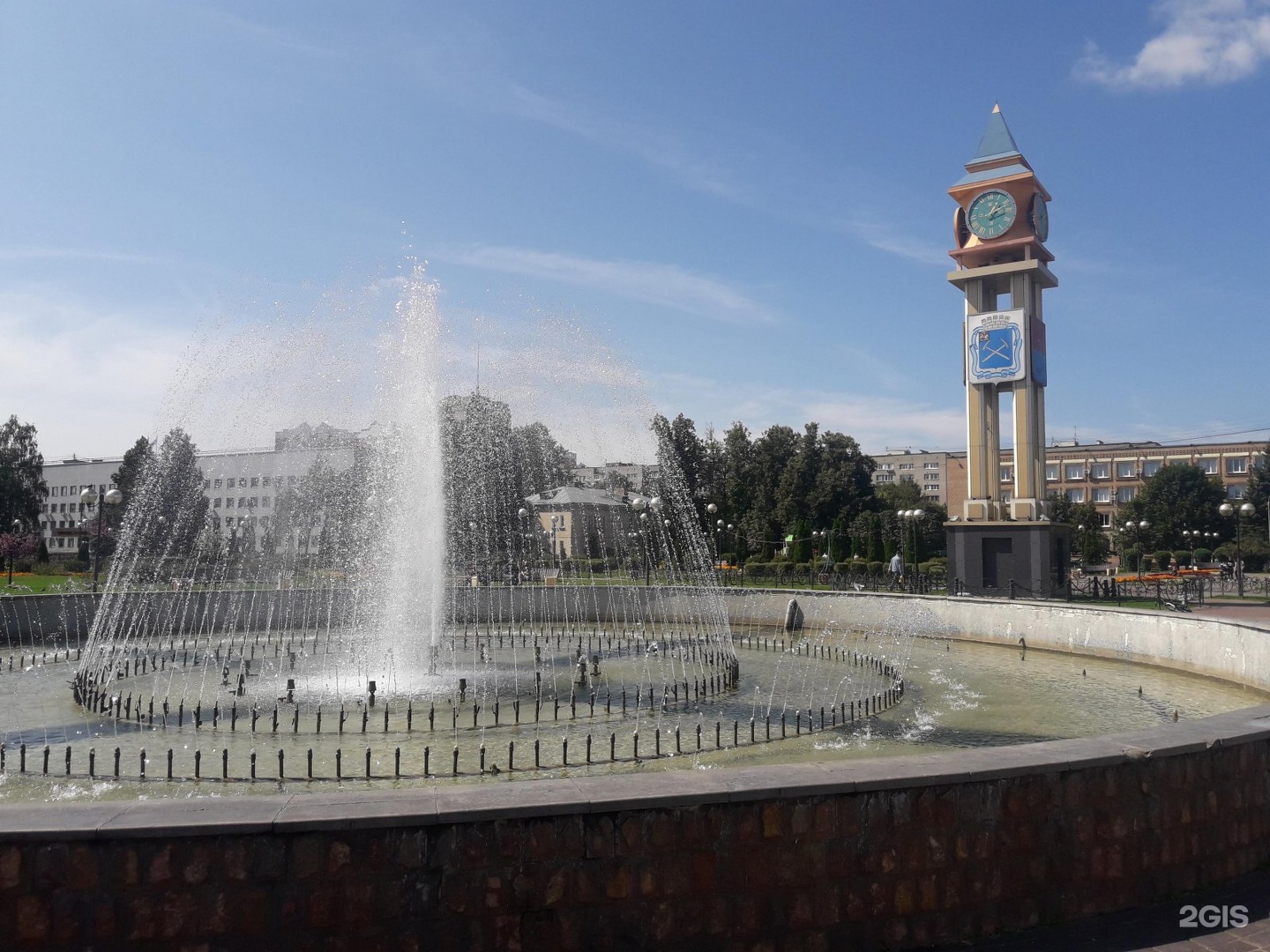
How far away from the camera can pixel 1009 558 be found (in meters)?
33.4

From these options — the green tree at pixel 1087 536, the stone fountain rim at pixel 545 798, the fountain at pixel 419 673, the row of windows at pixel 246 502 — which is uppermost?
the row of windows at pixel 246 502

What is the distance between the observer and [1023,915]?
16.9 feet

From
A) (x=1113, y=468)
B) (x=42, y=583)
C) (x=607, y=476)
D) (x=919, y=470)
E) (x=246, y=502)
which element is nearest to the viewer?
(x=42, y=583)

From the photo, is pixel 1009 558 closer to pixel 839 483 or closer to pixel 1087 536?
pixel 839 483

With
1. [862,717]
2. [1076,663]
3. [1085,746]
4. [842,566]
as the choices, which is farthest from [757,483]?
[1085,746]

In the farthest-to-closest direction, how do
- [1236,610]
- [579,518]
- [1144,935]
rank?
[579,518], [1236,610], [1144,935]

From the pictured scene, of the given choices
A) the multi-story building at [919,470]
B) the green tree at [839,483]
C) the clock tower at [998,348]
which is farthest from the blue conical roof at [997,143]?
the multi-story building at [919,470]

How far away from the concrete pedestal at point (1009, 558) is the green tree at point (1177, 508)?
1693 inches

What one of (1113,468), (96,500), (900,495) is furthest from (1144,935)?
(1113,468)

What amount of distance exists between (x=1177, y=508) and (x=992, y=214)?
152 ft

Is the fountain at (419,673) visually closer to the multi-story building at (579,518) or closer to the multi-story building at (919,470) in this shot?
the multi-story building at (579,518)

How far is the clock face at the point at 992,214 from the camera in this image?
3631 cm

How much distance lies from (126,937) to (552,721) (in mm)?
10126

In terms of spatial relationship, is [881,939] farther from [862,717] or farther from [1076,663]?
[1076,663]
